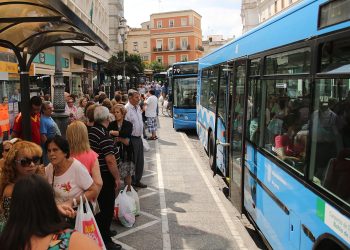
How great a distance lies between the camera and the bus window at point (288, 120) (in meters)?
4.06

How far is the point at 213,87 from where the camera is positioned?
421 inches

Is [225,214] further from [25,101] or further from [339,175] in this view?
[339,175]

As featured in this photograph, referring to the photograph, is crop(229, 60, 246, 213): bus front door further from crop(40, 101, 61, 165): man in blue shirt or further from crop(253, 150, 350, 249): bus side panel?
crop(40, 101, 61, 165): man in blue shirt

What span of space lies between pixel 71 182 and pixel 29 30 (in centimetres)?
310

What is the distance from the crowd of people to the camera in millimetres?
2158

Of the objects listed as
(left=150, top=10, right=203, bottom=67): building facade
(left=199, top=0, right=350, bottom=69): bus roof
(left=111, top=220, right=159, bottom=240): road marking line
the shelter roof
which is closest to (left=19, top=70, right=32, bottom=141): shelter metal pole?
the shelter roof

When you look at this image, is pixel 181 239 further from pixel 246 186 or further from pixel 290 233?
pixel 290 233

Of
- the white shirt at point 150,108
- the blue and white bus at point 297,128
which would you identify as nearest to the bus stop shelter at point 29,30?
the blue and white bus at point 297,128

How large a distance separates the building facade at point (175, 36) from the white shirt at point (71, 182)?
88.8 meters

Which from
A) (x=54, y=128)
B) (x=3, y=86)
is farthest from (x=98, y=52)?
(x=54, y=128)

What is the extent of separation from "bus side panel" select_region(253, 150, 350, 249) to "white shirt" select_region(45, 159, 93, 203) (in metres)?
1.98

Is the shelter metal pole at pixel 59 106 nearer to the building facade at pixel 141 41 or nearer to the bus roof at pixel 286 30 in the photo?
the bus roof at pixel 286 30

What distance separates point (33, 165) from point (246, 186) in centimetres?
346

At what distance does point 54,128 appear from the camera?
24.6ft
